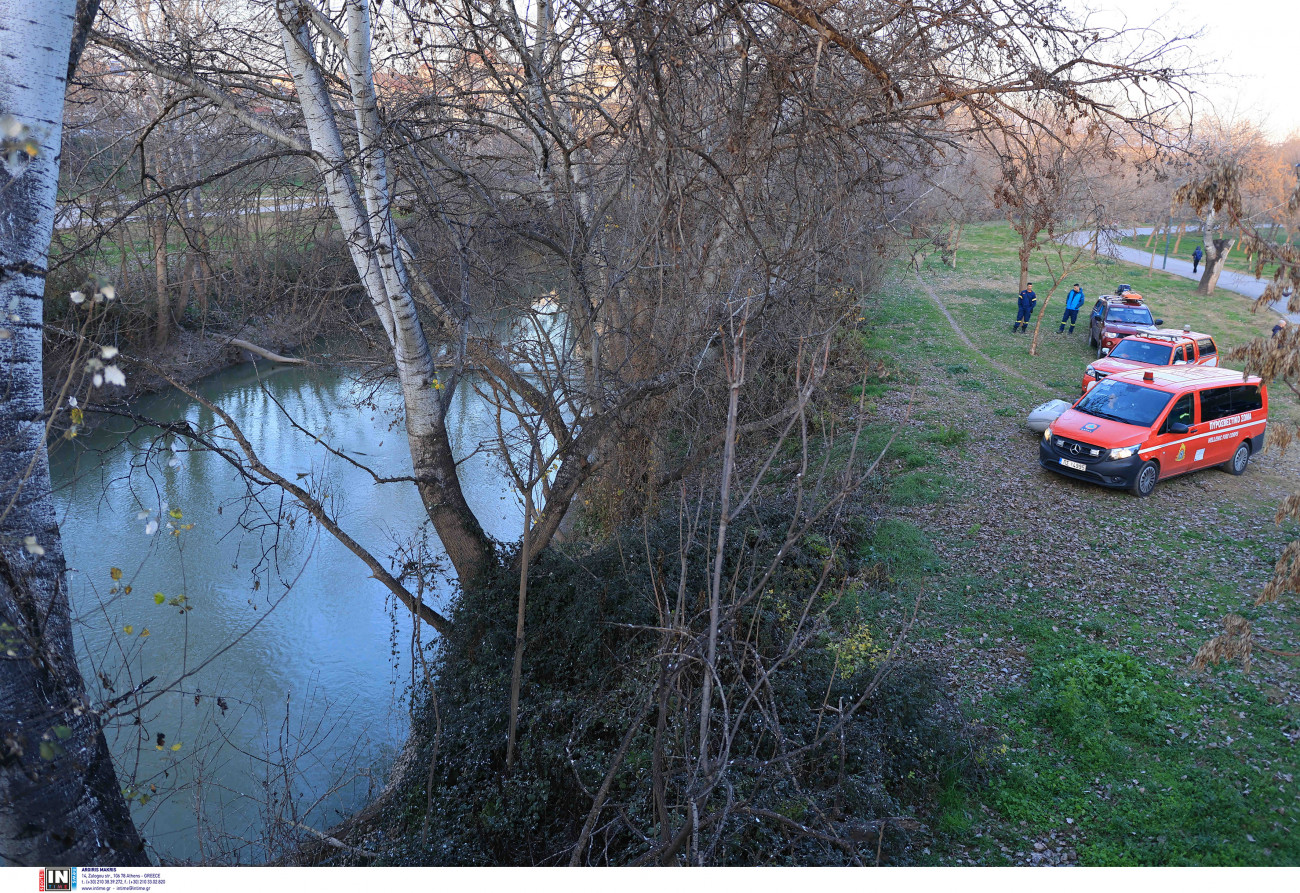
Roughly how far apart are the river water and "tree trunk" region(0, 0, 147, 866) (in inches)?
69.2

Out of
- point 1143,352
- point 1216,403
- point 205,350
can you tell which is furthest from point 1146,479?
point 205,350

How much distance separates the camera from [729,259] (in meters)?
9.60

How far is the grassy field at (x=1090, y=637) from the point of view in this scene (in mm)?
5523

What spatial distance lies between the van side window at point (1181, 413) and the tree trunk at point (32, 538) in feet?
40.6

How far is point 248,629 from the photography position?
9.30 m

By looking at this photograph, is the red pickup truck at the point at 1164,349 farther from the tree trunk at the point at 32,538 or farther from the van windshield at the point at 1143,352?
the tree trunk at the point at 32,538

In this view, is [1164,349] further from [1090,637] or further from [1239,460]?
[1090,637]

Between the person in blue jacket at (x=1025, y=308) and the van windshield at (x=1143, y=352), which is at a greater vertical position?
the person in blue jacket at (x=1025, y=308)

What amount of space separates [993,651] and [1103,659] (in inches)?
37.4

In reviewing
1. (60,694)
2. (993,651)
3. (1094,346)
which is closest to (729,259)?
(993,651)

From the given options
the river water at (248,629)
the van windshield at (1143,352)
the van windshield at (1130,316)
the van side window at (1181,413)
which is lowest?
the river water at (248,629)

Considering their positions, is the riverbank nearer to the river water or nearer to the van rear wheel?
the river water

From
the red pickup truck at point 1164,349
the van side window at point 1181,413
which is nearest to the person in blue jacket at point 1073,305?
the red pickup truck at point 1164,349

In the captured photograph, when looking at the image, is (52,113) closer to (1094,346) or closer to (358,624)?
(358,624)
